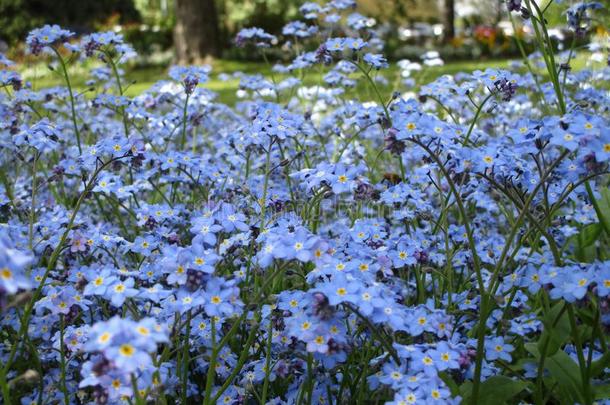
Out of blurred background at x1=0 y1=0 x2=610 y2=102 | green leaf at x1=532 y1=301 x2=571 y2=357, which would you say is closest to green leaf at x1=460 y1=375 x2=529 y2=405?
green leaf at x1=532 y1=301 x2=571 y2=357

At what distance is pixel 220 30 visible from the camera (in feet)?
69.9

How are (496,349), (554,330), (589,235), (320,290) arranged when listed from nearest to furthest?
1. (320,290)
2. (554,330)
3. (496,349)
4. (589,235)

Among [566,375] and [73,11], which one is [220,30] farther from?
[566,375]

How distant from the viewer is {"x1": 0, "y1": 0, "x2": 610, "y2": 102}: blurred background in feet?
48.9

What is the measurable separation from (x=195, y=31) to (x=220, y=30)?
663 cm

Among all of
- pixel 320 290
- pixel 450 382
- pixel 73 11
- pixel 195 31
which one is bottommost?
pixel 450 382

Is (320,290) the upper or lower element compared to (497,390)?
upper

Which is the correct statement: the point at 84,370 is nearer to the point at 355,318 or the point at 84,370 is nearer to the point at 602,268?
the point at 355,318

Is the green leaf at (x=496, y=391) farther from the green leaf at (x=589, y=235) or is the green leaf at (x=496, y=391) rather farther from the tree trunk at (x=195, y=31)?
the tree trunk at (x=195, y=31)

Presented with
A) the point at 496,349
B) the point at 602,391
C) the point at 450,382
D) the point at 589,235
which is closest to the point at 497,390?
the point at 450,382

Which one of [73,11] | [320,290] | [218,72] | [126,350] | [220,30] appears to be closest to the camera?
[126,350]

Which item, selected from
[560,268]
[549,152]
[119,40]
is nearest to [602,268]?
[560,268]

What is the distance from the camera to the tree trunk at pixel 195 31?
47.8 ft

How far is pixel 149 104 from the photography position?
3656mm
